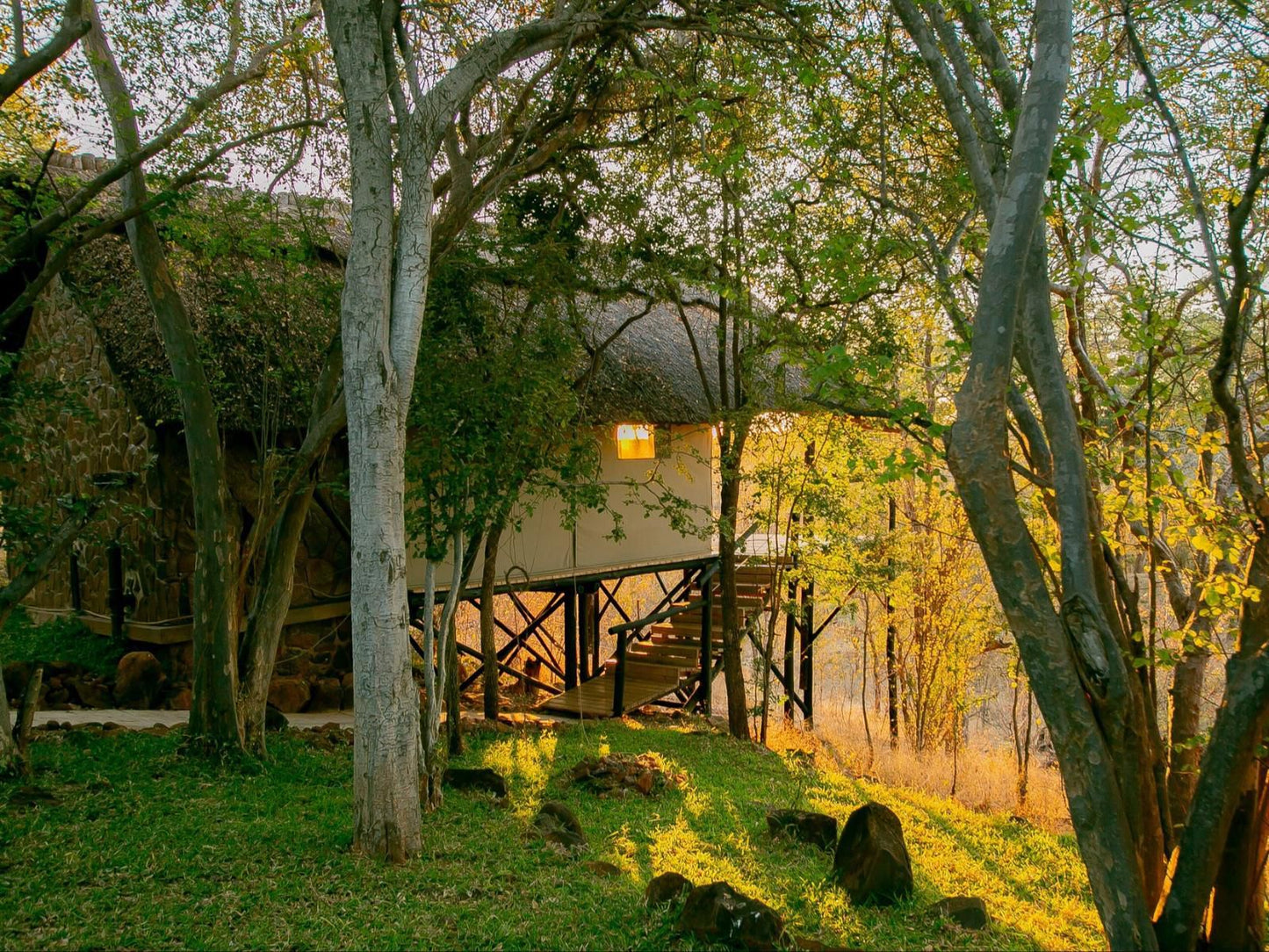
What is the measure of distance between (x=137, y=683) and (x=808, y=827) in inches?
224

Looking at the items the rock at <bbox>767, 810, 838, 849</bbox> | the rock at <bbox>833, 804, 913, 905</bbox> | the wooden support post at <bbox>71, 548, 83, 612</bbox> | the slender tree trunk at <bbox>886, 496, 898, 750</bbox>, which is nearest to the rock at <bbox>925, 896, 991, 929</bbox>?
the rock at <bbox>833, 804, 913, 905</bbox>

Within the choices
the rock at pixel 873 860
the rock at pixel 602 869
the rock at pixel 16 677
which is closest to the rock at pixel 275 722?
the rock at pixel 16 677

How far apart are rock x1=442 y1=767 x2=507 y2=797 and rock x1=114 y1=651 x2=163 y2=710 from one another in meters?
3.58

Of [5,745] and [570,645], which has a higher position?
[5,745]

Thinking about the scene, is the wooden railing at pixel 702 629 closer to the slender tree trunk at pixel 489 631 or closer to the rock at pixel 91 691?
the slender tree trunk at pixel 489 631

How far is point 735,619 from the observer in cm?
903

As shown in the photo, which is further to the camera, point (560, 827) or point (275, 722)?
point (275, 722)

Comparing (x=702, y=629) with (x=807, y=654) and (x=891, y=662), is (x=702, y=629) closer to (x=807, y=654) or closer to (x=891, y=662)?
(x=807, y=654)

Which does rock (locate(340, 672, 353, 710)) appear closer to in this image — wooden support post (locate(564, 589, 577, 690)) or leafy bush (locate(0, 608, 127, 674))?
leafy bush (locate(0, 608, 127, 674))

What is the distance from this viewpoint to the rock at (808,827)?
16.2 ft

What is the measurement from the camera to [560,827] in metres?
4.64

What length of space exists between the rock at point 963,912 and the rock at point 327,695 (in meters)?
5.94

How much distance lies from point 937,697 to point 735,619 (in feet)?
18.0

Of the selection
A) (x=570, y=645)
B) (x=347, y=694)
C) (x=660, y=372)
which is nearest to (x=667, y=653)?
(x=570, y=645)
